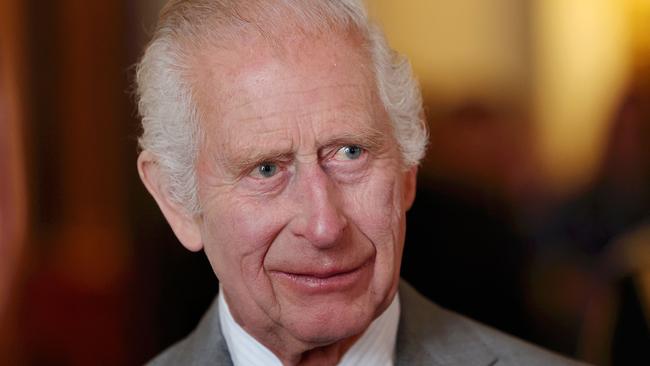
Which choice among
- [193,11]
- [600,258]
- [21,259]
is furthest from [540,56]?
[193,11]

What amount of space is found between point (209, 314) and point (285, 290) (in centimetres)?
38

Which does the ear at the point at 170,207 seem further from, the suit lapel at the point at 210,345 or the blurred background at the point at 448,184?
the blurred background at the point at 448,184

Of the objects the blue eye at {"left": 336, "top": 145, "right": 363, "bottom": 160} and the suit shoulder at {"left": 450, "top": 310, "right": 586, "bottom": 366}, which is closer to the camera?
the blue eye at {"left": 336, "top": 145, "right": 363, "bottom": 160}

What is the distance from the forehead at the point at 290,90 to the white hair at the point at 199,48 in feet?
0.09

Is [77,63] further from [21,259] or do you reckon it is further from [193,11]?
[193,11]

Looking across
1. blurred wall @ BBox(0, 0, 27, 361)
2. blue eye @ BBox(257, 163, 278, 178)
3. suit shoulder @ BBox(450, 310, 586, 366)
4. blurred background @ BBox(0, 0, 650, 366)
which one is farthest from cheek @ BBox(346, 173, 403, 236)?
blurred wall @ BBox(0, 0, 27, 361)

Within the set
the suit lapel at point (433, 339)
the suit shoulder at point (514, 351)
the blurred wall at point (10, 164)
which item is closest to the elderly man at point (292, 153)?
the suit lapel at point (433, 339)

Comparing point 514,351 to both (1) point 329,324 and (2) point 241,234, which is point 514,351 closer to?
(1) point 329,324

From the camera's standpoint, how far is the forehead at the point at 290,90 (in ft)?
5.43

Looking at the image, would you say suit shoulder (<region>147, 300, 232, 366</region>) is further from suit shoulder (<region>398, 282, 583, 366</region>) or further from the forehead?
the forehead

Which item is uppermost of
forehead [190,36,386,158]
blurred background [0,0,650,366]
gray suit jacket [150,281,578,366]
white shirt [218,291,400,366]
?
forehead [190,36,386,158]

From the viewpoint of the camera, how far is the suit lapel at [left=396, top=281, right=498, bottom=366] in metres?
1.89

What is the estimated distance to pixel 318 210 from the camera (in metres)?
1.63

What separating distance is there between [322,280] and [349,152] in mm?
195
